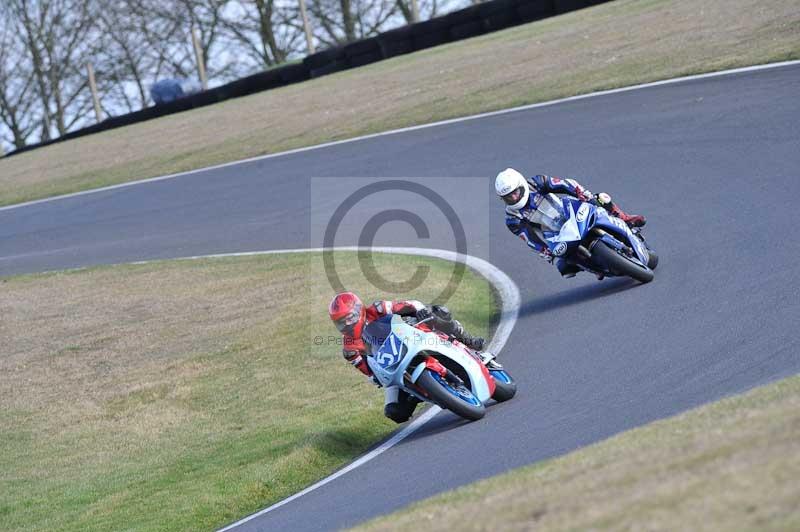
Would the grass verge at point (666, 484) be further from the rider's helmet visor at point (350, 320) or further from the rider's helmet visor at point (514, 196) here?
the rider's helmet visor at point (514, 196)

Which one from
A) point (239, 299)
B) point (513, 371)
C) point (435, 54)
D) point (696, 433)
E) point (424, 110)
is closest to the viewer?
point (696, 433)

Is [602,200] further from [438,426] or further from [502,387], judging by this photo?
[438,426]

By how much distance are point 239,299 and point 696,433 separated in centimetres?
1029

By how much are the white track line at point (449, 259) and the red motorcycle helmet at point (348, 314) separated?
964mm

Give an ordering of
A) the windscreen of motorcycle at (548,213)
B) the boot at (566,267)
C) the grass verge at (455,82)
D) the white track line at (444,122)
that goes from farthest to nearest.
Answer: the grass verge at (455,82) → the white track line at (444,122) → the boot at (566,267) → the windscreen of motorcycle at (548,213)

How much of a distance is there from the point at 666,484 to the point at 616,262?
6.93 meters

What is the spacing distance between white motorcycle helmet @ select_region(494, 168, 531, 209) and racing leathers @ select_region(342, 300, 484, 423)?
2549mm

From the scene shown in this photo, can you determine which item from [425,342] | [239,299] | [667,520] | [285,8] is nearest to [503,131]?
[239,299]

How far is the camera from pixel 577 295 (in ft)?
42.2

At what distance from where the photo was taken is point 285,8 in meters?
55.1

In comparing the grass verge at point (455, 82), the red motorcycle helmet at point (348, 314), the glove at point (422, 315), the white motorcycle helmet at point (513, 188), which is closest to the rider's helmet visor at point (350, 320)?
the red motorcycle helmet at point (348, 314)

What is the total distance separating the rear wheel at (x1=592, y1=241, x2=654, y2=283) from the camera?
1192cm

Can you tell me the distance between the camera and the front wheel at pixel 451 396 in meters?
9.23

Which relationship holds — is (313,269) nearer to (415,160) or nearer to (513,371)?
(415,160)
